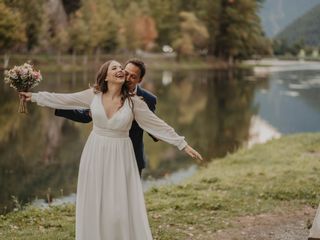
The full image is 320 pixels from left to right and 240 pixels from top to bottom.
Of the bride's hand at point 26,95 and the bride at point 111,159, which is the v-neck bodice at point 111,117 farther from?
the bride's hand at point 26,95

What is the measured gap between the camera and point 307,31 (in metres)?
131

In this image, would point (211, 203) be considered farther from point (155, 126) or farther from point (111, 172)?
point (111, 172)

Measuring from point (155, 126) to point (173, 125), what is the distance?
59.1ft

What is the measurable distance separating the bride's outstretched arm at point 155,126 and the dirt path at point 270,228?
1.99 meters

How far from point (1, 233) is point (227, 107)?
2420 cm

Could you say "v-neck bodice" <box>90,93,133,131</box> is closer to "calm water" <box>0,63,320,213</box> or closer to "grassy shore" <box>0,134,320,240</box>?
"grassy shore" <box>0,134,320,240</box>

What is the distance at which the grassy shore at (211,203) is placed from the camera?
762 centimetres

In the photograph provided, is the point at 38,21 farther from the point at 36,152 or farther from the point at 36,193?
the point at 36,193

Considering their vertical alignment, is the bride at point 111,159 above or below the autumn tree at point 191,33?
below

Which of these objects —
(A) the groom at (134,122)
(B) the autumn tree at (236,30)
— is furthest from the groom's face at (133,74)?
(B) the autumn tree at (236,30)

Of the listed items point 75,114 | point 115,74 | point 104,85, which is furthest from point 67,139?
point 115,74

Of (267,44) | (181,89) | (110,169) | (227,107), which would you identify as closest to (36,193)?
(110,169)

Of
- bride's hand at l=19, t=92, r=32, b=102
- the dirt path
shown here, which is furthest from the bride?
the dirt path

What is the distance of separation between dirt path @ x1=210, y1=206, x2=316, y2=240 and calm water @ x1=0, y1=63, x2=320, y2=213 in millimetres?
4407
